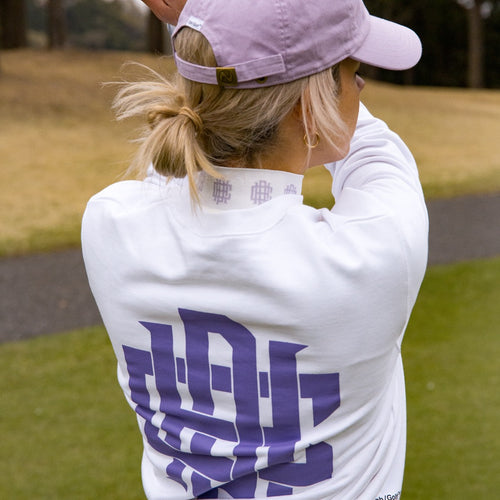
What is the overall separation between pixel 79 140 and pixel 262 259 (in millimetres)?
10464

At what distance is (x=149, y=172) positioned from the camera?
4.31 feet

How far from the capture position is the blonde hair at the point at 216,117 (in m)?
1.08

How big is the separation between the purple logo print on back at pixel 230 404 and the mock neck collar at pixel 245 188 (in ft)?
0.57

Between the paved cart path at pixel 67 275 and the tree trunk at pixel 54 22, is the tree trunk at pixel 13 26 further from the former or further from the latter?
the paved cart path at pixel 67 275

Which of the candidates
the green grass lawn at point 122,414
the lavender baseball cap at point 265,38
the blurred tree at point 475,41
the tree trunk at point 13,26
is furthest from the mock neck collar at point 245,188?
the blurred tree at point 475,41

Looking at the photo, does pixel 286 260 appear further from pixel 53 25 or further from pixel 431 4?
pixel 431 4

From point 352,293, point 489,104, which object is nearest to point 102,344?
point 352,293

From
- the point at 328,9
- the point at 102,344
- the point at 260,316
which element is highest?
the point at 328,9

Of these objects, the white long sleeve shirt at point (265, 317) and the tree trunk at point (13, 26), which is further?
the tree trunk at point (13, 26)

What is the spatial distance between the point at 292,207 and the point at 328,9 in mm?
292

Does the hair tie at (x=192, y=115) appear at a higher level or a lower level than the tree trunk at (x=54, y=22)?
higher

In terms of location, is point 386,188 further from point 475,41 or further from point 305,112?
point 475,41

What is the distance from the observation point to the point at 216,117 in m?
1.10

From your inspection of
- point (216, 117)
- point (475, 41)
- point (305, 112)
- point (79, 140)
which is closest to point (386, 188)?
point (305, 112)
